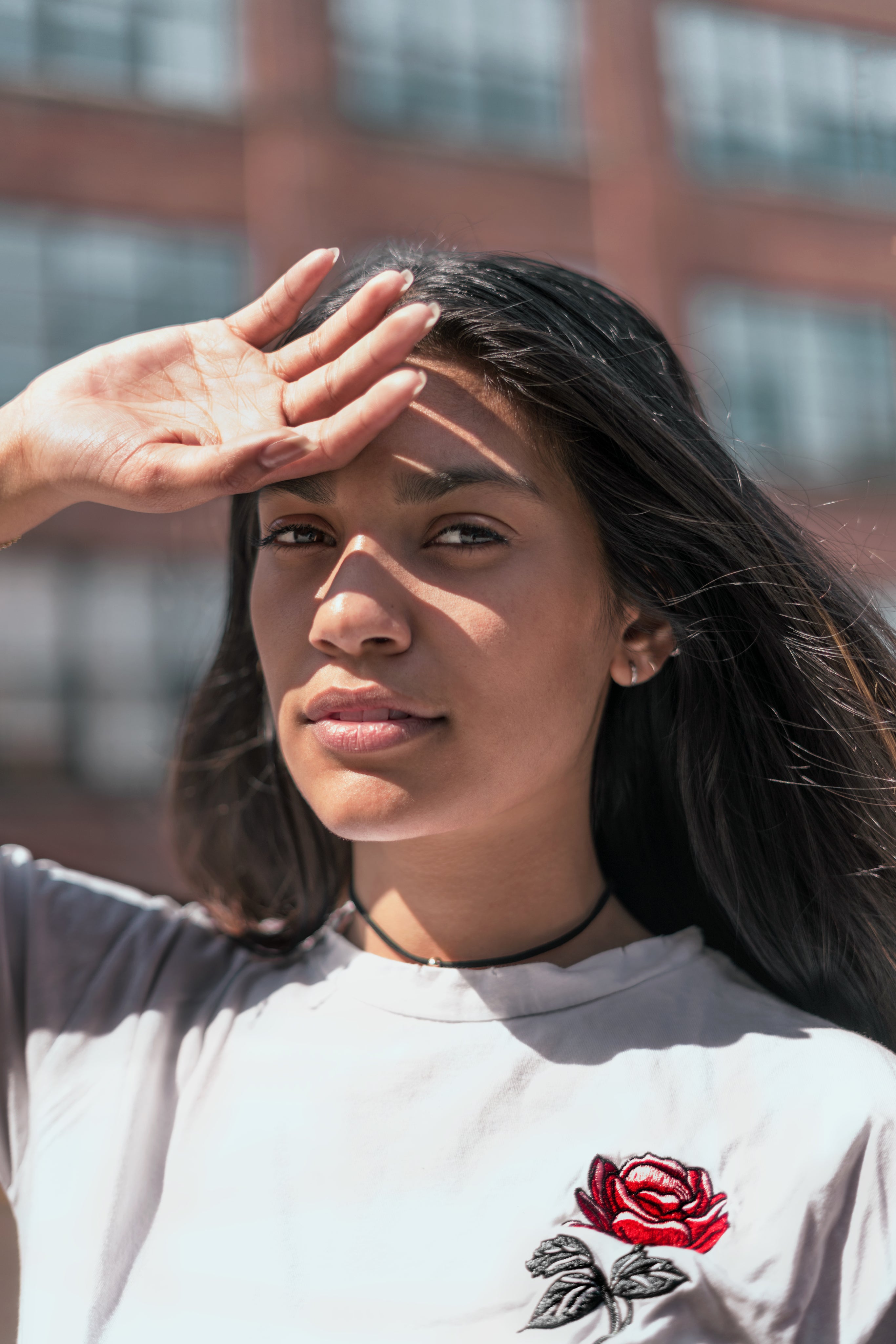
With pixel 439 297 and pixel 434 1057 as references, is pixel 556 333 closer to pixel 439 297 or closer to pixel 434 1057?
pixel 439 297

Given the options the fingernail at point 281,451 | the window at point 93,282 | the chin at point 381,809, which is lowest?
the window at point 93,282

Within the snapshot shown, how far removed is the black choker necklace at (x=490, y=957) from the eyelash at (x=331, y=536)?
54 cm

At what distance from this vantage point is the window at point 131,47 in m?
14.5

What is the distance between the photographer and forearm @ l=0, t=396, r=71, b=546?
65.9 inches

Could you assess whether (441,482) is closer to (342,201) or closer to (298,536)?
(298,536)

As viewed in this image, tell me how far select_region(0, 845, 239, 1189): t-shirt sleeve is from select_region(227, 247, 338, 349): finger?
2.70 ft

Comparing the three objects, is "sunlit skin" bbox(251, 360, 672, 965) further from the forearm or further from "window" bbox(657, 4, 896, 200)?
"window" bbox(657, 4, 896, 200)

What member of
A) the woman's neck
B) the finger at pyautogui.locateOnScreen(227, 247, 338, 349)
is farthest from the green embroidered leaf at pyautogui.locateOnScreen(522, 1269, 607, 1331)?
the finger at pyautogui.locateOnScreen(227, 247, 338, 349)

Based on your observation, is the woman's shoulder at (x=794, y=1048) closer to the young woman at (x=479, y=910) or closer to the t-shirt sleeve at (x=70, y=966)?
the young woman at (x=479, y=910)

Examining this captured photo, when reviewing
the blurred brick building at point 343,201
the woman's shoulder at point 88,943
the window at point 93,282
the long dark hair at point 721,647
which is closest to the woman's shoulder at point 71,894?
the woman's shoulder at point 88,943

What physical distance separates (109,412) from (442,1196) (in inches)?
40.6

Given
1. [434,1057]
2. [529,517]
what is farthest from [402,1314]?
[529,517]

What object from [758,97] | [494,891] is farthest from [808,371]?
[494,891]

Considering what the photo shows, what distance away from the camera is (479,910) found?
68.8 inches
